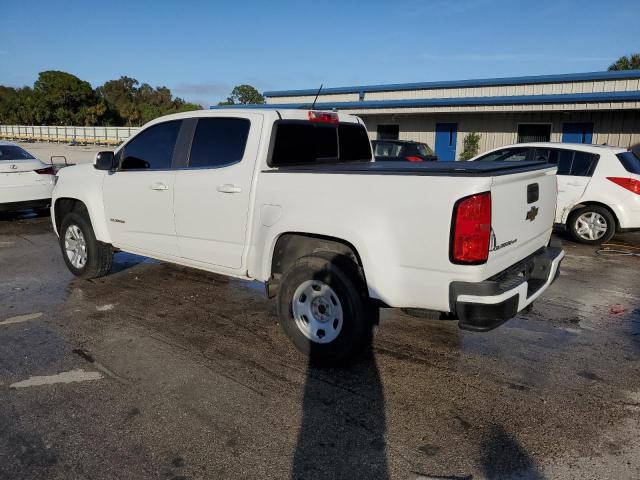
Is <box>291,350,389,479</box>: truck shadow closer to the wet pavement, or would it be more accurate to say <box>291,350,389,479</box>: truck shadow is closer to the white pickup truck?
the wet pavement

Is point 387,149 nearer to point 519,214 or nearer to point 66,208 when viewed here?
point 66,208

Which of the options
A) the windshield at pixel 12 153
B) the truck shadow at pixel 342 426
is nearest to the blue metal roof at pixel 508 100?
the windshield at pixel 12 153

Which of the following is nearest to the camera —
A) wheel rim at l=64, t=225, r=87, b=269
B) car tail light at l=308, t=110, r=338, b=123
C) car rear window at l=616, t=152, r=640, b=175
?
car tail light at l=308, t=110, r=338, b=123

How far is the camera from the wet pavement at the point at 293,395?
2.89 m

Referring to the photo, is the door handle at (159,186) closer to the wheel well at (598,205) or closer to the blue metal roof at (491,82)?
the wheel well at (598,205)

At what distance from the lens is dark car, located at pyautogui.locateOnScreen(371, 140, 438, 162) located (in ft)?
46.1

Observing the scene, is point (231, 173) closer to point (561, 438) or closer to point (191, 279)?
point (191, 279)

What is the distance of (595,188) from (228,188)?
265 inches

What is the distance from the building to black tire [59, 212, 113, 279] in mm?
14929

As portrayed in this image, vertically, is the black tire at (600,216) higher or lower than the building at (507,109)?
lower

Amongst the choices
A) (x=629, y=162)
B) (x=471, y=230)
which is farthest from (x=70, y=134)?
(x=471, y=230)

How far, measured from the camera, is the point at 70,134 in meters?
54.7

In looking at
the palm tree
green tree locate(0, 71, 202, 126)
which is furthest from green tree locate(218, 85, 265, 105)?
the palm tree

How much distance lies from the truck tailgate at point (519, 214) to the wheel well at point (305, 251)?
992 mm
